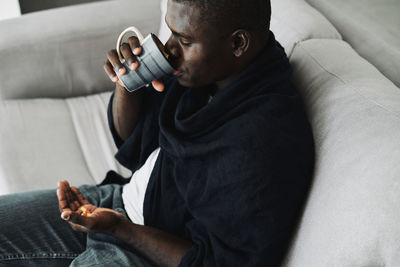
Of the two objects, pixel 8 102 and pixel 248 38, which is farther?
pixel 8 102

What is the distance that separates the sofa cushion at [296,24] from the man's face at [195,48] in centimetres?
28

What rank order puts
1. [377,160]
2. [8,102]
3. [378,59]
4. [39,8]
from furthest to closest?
[39,8] → [8,102] → [378,59] → [377,160]

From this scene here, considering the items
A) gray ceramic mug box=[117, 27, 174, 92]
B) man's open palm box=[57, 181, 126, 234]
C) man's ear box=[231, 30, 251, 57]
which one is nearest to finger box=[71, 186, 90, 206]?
man's open palm box=[57, 181, 126, 234]

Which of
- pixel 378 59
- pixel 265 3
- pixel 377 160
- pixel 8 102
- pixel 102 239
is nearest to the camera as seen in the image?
pixel 377 160

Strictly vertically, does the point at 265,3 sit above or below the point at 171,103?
above

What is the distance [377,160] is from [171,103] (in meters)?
0.50

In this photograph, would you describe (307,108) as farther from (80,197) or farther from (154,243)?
(80,197)

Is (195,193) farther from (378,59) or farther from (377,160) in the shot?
(378,59)

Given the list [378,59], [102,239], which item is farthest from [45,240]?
[378,59]

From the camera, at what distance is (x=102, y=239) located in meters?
0.99

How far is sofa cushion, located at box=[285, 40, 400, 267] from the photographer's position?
0.65m

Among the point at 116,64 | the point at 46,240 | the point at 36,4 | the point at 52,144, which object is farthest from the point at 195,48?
the point at 36,4

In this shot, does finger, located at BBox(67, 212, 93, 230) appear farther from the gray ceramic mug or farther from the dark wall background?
the dark wall background

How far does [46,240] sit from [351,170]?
703 mm
